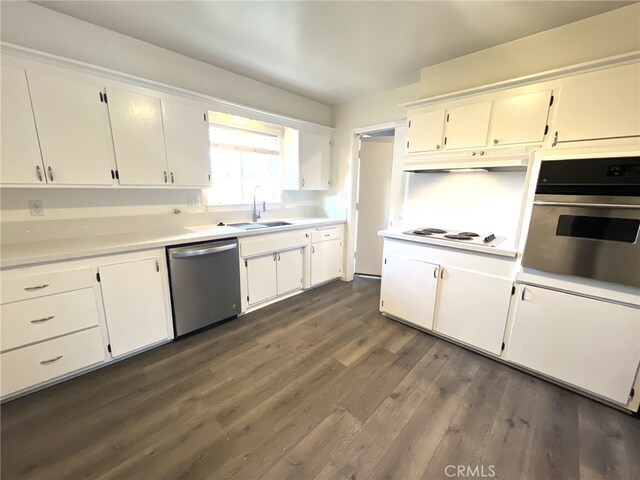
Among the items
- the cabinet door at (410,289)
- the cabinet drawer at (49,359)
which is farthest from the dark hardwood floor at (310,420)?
the cabinet door at (410,289)

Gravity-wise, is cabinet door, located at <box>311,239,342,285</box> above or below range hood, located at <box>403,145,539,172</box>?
below

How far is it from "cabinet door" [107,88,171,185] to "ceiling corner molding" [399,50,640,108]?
2.45 meters

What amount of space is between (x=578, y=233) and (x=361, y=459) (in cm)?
195

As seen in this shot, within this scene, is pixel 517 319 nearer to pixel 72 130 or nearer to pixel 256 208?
pixel 256 208

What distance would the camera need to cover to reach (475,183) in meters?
2.54

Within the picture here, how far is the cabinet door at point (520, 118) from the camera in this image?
6.27 feet

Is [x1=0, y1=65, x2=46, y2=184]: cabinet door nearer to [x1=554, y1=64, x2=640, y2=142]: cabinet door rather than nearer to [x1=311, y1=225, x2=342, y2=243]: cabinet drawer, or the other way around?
[x1=311, y1=225, x2=342, y2=243]: cabinet drawer

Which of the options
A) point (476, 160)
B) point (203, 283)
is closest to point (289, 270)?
point (203, 283)

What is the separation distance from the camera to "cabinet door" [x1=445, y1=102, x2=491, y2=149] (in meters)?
2.17

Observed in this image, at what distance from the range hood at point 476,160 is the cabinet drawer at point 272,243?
147cm

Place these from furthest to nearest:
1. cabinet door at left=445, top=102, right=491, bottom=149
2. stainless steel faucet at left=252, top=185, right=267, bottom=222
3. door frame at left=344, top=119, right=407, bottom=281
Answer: door frame at left=344, top=119, right=407, bottom=281 < stainless steel faucet at left=252, top=185, right=267, bottom=222 < cabinet door at left=445, top=102, right=491, bottom=149

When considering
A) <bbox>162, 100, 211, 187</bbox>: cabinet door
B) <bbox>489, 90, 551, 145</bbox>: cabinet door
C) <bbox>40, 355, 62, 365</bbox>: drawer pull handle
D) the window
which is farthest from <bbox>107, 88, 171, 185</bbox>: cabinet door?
<bbox>489, 90, 551, 145</bbox>: cabinet door

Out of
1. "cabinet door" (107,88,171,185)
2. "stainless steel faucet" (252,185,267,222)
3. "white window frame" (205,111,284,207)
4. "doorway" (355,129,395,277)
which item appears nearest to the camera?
"cabinet door" (107,88,171,185)

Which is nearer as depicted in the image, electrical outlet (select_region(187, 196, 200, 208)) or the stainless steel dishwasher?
the stainless steel dishwasher
